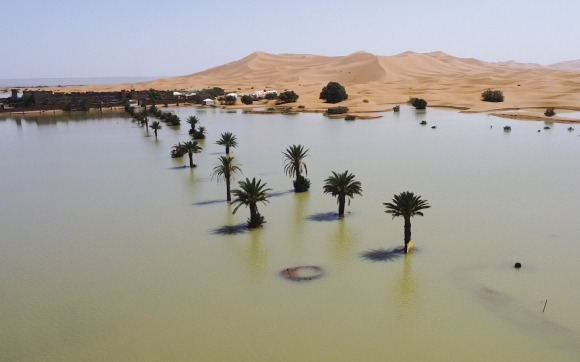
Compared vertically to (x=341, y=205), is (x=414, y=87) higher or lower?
higher

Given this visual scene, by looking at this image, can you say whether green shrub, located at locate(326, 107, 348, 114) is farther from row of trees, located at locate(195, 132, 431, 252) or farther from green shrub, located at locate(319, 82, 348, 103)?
row of trees, located at locate(195, 132, 431, 252)

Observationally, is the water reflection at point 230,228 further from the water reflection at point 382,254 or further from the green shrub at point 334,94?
the green shrub at point 334,94

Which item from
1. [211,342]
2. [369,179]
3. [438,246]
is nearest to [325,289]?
[211,342]

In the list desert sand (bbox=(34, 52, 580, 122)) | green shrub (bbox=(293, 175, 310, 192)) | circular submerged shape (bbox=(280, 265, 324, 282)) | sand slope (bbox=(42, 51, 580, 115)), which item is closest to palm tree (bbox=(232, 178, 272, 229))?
circular submerged shape (bbox=(280, 265, 324, 282))

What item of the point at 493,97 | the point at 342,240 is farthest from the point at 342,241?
the point at 493,97

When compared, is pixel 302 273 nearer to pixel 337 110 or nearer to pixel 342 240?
pixel 342 240

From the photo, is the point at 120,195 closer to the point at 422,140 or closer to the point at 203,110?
the point at 422,140
